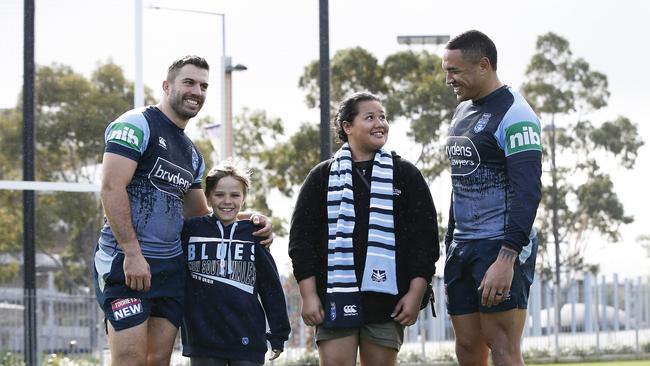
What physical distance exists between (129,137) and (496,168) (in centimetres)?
175

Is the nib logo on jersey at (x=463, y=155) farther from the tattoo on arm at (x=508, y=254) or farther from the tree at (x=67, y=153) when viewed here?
the tree at (x=67, y=153)

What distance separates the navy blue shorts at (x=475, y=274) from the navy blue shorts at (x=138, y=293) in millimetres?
1347

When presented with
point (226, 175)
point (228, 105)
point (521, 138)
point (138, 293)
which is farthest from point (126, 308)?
point (228, 105)

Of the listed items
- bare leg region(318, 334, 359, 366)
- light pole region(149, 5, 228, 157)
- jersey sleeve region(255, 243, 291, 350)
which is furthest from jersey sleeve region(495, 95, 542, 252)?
light pole region(149, 5, 228, 157)

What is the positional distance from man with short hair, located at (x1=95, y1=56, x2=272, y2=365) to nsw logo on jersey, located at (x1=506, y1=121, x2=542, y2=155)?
1538mm

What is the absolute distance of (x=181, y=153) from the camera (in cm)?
559

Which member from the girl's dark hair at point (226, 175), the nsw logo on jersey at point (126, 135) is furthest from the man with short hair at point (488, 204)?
the nsw logo on jersey at point (126, 135)

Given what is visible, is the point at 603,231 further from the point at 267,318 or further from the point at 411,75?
the point at 267,318

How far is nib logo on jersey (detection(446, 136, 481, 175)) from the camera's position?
5.37 metres

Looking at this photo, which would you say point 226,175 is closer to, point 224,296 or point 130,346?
point 224,296

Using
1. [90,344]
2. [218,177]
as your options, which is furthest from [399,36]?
[218,177]

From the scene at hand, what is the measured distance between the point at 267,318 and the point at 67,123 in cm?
1654

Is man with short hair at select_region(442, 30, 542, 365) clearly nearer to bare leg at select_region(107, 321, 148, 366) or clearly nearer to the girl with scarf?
the girl with scarf

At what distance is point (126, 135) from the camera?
5312mm
